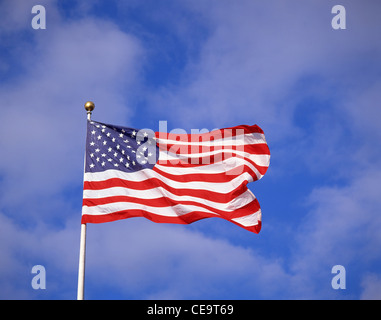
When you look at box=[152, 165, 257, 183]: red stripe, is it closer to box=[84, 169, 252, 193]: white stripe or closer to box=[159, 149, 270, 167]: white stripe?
box=[84, 169, 252, 193]: white stripe

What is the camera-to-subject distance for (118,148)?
2275cm

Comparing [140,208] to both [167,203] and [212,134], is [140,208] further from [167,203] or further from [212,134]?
[212,134]

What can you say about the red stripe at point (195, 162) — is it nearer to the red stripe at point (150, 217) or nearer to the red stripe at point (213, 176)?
the red stripe at point (213, 176)

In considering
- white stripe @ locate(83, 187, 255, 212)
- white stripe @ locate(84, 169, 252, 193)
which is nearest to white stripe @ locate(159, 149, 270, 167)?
white stripe @ locate(84, 169, 252, 193)

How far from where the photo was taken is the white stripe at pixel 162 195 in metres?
21.8

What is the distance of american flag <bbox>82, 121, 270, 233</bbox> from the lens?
21891 mm

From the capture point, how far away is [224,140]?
23766 millimetres

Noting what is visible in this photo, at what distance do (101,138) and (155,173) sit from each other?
2.17 meters

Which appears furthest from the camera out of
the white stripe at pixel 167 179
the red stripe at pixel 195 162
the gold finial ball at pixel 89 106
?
the red stripe at pixel 195 162

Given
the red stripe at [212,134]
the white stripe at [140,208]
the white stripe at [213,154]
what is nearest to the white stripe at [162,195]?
the white stripe at [140,208]
